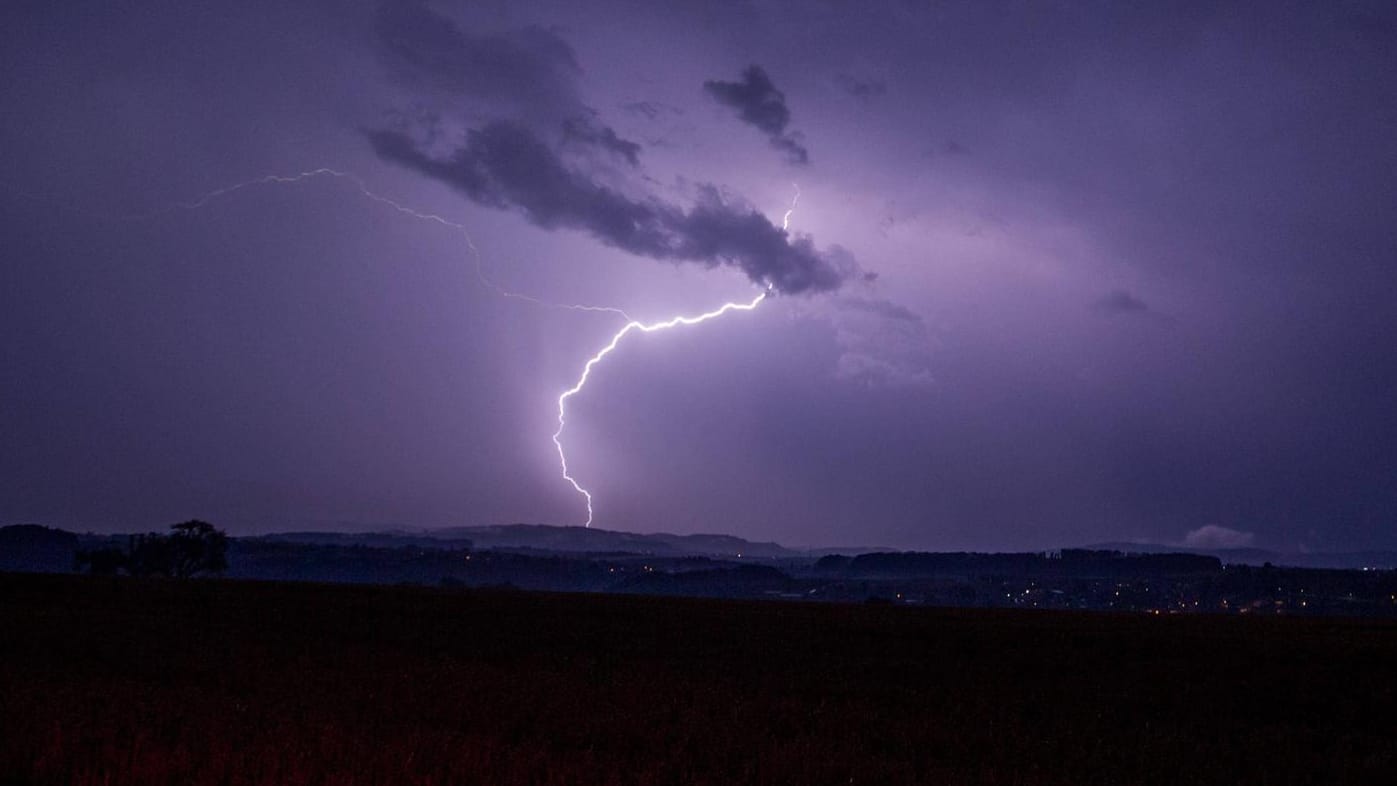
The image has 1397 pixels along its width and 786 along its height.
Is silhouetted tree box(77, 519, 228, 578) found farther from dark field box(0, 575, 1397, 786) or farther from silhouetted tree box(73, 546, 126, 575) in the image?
dark field box(0, 575, 1397, 786)

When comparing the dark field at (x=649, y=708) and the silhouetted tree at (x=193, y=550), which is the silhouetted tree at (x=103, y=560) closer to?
the silhouetted tree at (x=193, y=550)

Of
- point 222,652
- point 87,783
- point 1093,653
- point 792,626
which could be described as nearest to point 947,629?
point 792,626

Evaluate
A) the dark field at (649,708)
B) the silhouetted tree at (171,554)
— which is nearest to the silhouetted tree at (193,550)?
the silhouetted tree at (171,554)

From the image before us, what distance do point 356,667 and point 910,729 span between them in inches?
369

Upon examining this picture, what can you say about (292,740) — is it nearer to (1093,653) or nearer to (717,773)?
(717,773)

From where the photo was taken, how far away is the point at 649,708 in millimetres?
11961

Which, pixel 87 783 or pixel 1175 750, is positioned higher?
pixel 87 783

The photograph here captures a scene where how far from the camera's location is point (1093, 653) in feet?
83.6

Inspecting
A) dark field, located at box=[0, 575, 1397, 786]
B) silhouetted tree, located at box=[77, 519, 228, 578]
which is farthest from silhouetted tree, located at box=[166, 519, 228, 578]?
dark field, located at box=[0, 575, 1397, 786]

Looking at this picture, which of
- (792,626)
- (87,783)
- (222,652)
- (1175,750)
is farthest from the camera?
(792,626)

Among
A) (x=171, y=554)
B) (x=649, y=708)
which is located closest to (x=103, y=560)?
(x=171, y=554)

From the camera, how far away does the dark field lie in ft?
26.2

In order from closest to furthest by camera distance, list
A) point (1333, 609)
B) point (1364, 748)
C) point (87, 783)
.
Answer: point (87, 783) → point (1364, 748) → point (1333, 609)

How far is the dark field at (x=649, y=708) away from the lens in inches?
314
